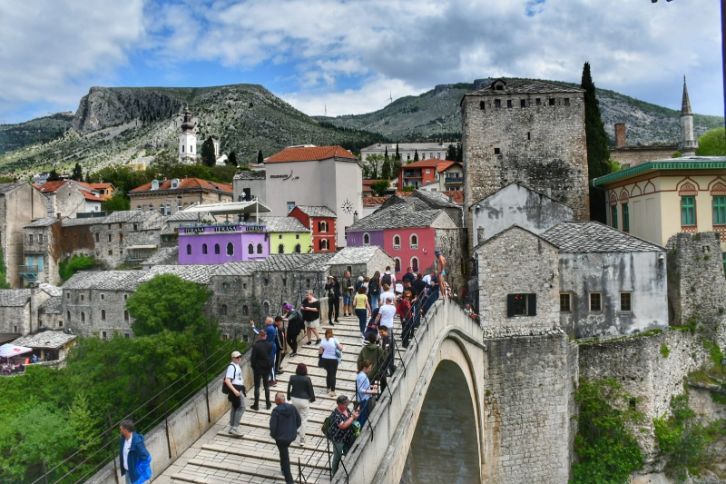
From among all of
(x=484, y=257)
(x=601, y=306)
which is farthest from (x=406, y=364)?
(x=601, y=306)

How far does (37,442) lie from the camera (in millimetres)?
27594

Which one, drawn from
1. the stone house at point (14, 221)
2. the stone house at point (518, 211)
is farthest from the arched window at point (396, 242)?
the stone house at point (14, 221)

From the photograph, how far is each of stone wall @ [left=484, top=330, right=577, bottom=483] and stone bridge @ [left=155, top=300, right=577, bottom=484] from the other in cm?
3

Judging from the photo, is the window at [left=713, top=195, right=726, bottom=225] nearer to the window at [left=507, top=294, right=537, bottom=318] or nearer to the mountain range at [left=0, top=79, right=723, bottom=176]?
the window at [left=507, top=294, right=537, bottom=318]

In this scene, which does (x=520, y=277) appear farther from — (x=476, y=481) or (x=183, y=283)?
(x=183, y=283)

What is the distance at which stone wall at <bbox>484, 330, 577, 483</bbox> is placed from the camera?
65.0ft

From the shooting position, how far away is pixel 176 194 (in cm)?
6519

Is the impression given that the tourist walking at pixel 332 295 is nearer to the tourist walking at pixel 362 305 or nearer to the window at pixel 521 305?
the tourist walking at pixel 362 305

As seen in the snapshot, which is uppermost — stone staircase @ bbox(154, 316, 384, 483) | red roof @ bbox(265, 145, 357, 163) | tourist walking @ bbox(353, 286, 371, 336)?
red roof @ bbox(265, 145, 357, 163)

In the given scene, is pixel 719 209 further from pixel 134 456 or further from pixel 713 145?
pixel 713 145

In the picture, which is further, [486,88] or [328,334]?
[486,88]

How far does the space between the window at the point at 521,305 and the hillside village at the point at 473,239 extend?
48 mm

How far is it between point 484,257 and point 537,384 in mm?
4616

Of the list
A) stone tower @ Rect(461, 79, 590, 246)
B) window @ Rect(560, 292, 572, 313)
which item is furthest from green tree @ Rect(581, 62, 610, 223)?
window @ Rect(560, 292, 572, 313)
